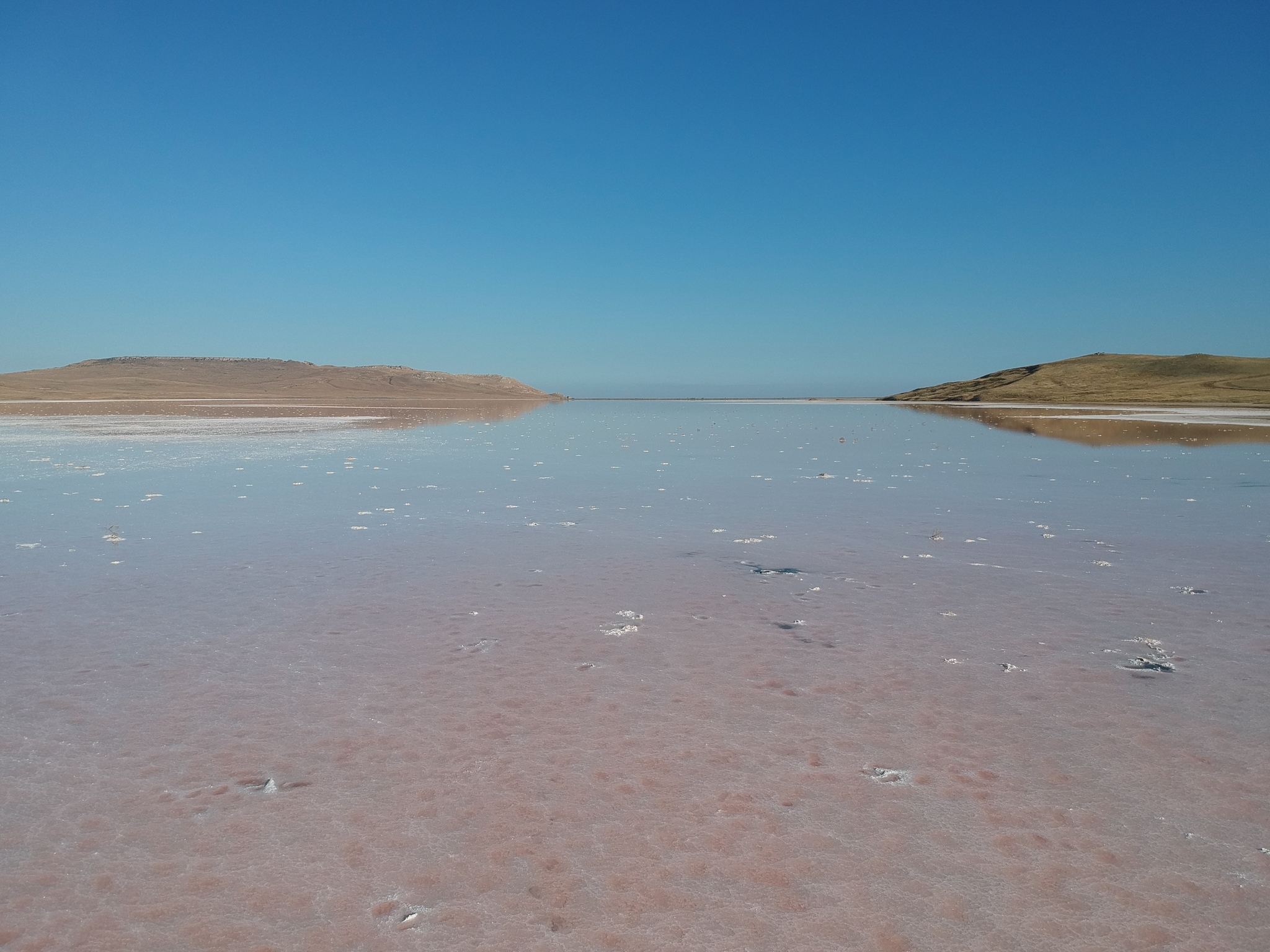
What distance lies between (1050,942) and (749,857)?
3.39 feet

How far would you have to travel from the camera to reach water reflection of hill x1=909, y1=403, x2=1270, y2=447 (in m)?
26.1

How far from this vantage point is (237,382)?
142 meters

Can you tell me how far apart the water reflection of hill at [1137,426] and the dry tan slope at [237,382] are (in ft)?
272

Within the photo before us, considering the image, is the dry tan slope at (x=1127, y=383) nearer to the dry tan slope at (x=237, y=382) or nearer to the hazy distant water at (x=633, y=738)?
the dry tan slope at (x=237, y=382)

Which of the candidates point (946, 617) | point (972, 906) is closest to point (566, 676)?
point (972, 906)

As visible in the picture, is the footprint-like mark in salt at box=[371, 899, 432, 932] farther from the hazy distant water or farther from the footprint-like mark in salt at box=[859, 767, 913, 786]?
the footprint-like mark in salt at box=[859, 767, 913, 786]

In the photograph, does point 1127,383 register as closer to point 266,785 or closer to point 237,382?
point 266,785

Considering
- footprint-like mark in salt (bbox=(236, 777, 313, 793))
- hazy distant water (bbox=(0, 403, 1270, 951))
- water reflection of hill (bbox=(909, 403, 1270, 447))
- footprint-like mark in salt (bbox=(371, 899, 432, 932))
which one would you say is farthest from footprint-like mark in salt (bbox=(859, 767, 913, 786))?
water reflection of hill (bbox=(909, 403, 1270, 447))

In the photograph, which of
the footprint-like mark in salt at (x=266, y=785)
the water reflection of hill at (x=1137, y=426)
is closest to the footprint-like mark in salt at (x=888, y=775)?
the footprint-like mark in salt at (x=266, y=785)

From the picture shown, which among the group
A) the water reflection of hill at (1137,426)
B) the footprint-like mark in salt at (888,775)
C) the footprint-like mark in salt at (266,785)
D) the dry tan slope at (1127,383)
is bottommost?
the footprint-like mark in salt at (888,775)

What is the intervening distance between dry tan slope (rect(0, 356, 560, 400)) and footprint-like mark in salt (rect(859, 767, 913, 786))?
330ft

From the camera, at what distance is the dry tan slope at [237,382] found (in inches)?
4085

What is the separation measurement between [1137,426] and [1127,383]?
69.5 meters

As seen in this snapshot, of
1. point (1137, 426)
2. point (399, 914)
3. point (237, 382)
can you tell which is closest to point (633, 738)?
point (399, 914)
